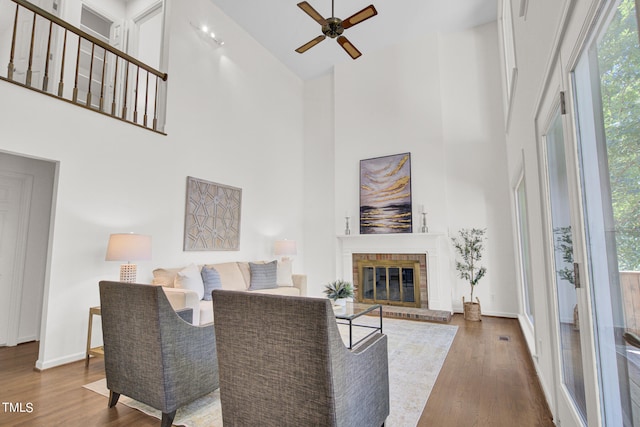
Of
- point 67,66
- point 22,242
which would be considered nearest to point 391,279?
point 22,242

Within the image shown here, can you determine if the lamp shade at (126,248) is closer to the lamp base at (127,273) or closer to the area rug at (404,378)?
the lamp base at (127,273)

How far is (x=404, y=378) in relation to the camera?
9.16 feet

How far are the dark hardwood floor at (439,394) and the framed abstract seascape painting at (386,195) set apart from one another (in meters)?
2.77

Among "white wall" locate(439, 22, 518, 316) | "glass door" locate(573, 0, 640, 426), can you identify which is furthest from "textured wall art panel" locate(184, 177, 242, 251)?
"glass door" locate(573, 0, 640, 426)

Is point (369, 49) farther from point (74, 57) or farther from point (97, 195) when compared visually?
point (97, 195)

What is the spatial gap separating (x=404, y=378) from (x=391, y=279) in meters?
3.23

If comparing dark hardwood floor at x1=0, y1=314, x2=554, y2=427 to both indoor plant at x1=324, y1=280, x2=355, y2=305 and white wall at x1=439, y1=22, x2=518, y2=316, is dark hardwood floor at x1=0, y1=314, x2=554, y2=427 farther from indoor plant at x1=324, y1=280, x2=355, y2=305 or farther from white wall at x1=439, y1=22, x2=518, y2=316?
white wall at x1=439, y1=22, x2=518, y2=316

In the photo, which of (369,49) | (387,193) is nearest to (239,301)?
(387,193)

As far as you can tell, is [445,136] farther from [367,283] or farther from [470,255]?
[367,283]

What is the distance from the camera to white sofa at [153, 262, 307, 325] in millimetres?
3314

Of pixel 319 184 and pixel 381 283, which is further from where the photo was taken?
pixel 319 184

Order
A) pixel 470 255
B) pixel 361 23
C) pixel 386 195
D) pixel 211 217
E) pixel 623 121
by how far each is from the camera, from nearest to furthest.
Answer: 1. pixel 623 121
2. pixel 211 217
3. pixel 470 255
4. pixel 361 23
5. pixel 386 195

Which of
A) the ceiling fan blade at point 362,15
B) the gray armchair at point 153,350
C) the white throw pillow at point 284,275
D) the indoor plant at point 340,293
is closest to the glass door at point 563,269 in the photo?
the indoor plant at point 340,293

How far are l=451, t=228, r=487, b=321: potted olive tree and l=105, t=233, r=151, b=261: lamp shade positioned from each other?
471 centimetres
